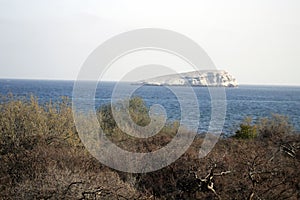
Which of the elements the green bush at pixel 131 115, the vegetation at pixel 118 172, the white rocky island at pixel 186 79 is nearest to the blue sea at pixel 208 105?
the white rocky island at pixel 186 79

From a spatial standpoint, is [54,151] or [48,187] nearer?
[48,187]

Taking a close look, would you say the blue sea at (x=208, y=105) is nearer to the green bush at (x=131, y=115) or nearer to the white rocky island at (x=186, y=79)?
the white rocky island at (x=186, y=79)

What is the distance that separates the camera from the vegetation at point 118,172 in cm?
1431

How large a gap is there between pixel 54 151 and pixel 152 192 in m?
4.67

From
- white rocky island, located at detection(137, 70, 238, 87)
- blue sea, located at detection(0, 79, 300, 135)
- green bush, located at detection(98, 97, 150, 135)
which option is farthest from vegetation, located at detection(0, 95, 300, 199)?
blue sea, located at detection(0, 79, 300, 135)

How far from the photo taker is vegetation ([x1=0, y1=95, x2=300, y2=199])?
14312 millimetres

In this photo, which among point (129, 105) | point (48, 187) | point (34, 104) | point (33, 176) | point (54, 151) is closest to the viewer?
point (48, 187)

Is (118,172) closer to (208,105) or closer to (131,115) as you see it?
(131,115)

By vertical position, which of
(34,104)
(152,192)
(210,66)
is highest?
(210,66)

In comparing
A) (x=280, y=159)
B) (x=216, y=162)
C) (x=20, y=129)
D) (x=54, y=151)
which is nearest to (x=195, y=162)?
(x=216, y=162)

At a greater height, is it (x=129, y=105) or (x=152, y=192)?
(x=129, y=105)

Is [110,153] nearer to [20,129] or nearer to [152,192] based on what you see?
[152,192]

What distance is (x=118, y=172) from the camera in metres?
19.0

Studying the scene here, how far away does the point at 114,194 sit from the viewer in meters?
12.8
